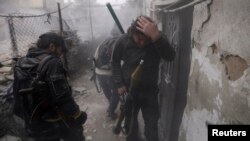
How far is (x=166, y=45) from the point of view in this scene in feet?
9.00

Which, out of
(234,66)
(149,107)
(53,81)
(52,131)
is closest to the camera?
(234,66)

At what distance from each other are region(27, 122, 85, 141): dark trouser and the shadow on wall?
1.54 metres

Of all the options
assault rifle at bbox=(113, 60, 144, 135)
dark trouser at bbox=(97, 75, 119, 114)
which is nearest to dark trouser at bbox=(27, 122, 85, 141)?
assault rifle at bbox=(113, 60, 144, 135)

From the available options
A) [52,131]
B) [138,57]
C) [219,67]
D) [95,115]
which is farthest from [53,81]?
[95,115]

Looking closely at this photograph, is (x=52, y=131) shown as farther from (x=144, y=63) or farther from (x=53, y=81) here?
(x=144, y=63)

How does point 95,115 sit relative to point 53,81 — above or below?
below

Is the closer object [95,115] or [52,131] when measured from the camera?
[52,131]

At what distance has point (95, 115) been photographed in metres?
5.19

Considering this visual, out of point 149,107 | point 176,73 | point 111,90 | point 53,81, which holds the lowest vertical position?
point 111,90

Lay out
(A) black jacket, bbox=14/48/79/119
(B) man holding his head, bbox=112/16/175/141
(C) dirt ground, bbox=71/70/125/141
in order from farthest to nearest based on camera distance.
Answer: (C) dirt ground, bbox=71/70/125/141 < (B) man holding his head, bbox=112/16/175/141 < (A) black jacket, bbox=14/48/79/119

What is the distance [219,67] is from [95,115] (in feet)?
12.0

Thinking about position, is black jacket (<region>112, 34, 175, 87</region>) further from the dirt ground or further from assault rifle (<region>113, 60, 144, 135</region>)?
the dirt ground

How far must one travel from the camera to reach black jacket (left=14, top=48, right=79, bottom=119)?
2369mm

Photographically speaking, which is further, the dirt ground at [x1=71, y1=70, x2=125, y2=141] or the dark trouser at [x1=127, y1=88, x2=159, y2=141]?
the dirt ground at [x1=71, y1=70, x2=125, y2=141]
